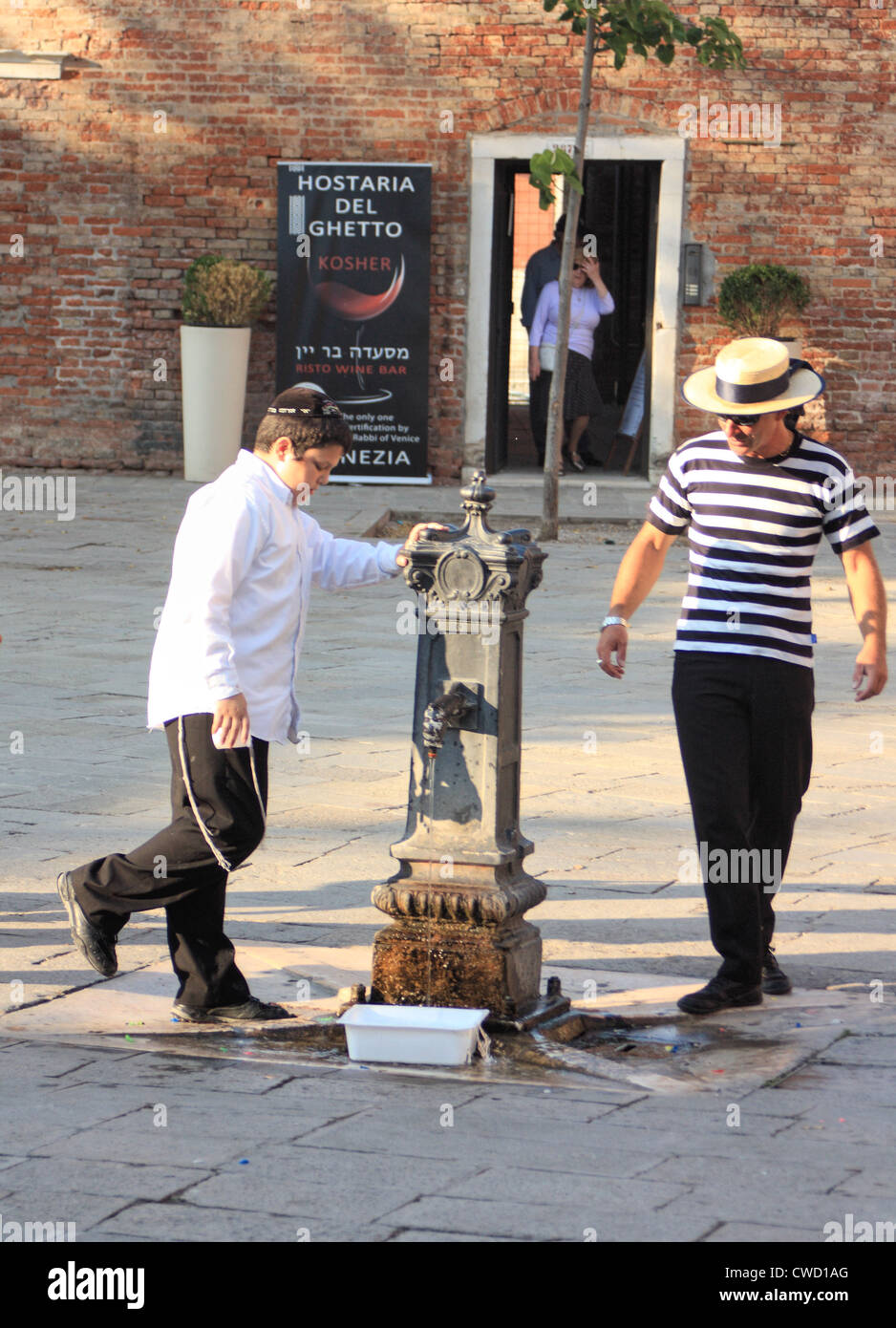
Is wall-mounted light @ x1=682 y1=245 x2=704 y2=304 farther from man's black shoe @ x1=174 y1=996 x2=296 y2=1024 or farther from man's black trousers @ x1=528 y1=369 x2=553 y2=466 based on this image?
man's black shoe @ x1=174 y1=996 x2=296 y2=1024

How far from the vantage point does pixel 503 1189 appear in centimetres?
329

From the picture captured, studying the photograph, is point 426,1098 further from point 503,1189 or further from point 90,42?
point 90,42

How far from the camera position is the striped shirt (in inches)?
179

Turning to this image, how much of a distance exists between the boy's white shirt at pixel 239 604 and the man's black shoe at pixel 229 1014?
2.15ft

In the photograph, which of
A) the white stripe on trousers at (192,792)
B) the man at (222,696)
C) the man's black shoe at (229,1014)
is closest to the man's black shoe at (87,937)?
the man at (222,696)

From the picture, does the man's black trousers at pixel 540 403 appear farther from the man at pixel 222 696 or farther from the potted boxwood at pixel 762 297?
the man at pixel 222 696

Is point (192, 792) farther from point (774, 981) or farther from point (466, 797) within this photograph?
point (774, 981)

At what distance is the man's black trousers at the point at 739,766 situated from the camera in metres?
4.55

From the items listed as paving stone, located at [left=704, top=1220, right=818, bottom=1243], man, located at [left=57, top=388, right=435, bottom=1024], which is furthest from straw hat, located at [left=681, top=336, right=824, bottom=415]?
paving stone, located at [left=704, top=1220, right=818, bottom=1243]

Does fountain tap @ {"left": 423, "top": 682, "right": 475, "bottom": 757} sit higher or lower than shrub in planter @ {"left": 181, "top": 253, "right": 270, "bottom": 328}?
higher

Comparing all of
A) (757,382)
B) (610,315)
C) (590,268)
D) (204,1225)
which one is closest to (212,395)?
(590,268)

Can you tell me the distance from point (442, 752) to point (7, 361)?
512 inches

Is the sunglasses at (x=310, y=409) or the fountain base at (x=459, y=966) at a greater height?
the sunglasses at (x=310, y=409)

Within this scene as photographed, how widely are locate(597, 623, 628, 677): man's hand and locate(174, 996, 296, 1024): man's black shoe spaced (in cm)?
121
